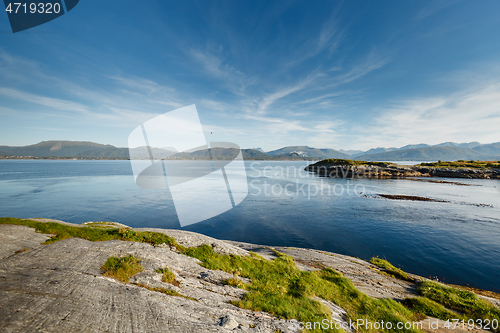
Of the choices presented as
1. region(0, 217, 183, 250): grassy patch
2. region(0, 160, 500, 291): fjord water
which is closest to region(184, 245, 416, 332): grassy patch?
region(0, 217, 183, 250): grassy patch

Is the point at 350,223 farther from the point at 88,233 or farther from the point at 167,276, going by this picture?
the point at 88,233

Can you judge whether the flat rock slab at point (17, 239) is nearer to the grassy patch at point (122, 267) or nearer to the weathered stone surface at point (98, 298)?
the weathered stone surface at point (98, 298)

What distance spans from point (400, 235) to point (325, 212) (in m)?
15.3

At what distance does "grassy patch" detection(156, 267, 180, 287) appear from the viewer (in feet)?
33.9

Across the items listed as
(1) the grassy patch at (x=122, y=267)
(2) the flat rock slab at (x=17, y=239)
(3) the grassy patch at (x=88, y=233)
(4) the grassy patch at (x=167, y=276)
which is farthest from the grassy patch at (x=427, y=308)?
(2) the flat rock slab at (x=17, y=239)

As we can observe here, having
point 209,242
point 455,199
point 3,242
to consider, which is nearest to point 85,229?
point 3,242

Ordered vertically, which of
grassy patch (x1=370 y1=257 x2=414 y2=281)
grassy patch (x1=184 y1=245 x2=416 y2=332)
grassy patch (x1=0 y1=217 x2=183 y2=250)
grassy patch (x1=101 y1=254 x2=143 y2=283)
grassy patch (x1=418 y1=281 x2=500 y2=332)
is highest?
grassy patch (x1=0 y1=217 x2=183 y2=250)

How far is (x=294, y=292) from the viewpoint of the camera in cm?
1238

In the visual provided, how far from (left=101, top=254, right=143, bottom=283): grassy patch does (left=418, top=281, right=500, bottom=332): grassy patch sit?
A: 21807 millimetres

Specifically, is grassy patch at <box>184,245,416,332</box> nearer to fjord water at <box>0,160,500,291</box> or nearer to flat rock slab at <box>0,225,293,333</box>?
flat rock slab at <box>0,225,293,333</box>

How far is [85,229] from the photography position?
44.9 feet

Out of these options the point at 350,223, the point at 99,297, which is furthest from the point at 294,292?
the point at 350,223

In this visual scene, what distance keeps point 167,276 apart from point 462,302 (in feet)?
70.3

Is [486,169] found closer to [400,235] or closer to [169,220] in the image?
[400,235]
